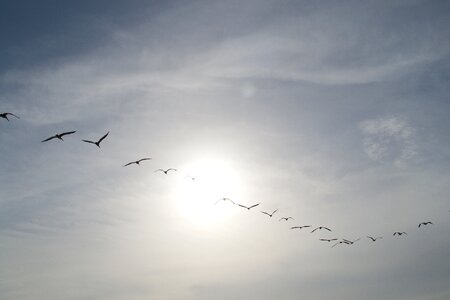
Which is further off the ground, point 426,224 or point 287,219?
point 426,224

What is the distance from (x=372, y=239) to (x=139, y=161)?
2338 inches

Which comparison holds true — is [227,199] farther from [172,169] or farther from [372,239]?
[372,239]

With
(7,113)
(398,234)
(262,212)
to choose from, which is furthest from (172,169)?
(398,234)

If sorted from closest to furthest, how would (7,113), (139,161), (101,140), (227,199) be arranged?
1. (7,113)
2. (101,140)
3. (139,161)
4. (227,199)

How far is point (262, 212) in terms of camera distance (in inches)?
2972

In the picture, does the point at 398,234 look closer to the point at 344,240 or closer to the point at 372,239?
the point at 372,239

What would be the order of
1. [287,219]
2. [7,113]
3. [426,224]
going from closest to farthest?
1. [7,113]
2. [287,219]
3. [426,224]

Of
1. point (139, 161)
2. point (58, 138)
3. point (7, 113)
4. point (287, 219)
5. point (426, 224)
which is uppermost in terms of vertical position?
point (426, 224)

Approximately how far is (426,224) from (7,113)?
295 feet

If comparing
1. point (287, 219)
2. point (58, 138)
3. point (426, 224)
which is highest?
point (426, 224)

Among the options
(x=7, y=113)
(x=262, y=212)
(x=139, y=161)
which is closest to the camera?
(x=7, y=113)

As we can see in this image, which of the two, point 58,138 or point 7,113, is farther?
point 58,138

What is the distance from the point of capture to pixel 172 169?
59562 mm

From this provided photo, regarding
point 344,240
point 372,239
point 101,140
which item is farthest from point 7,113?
point 372,239
